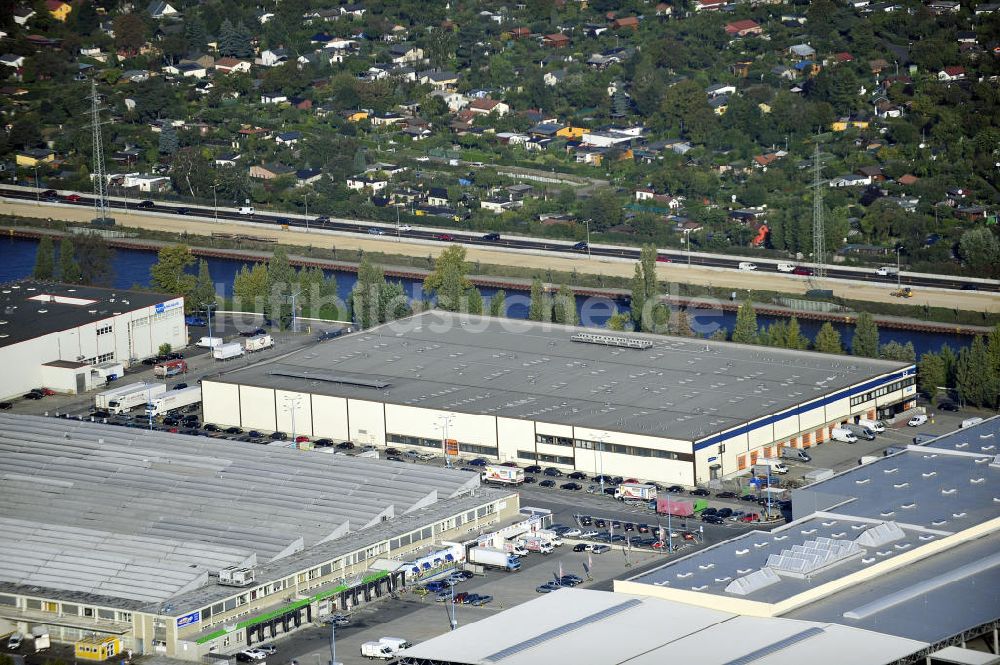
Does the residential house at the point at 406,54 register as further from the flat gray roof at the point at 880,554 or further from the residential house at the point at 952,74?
the flat gray roof at the point at 880,554

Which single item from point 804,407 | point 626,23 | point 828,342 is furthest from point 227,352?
point 626,23

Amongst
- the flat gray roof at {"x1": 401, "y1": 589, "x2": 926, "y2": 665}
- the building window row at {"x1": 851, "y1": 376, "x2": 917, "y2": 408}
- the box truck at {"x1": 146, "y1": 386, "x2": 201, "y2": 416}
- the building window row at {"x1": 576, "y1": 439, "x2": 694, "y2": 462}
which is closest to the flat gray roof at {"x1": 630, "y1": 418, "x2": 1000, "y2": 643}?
the flat gray roof at {"x1": 401, "y1": 589, "x2": 926, "y2": 665}

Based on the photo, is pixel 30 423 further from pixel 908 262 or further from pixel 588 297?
pixel 908 262

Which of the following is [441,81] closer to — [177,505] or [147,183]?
[147,183]

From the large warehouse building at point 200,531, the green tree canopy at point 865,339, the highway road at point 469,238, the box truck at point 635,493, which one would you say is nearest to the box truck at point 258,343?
the large warehouse building at point 200,531

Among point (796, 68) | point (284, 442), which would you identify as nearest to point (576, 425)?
point (284, 442)

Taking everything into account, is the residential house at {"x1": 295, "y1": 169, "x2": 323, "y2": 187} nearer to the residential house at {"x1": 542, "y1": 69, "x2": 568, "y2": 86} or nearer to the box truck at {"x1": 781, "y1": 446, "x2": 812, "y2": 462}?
the residential house at {"x1": 542, "y1": 69, "x2": 568, "y2": 86}
